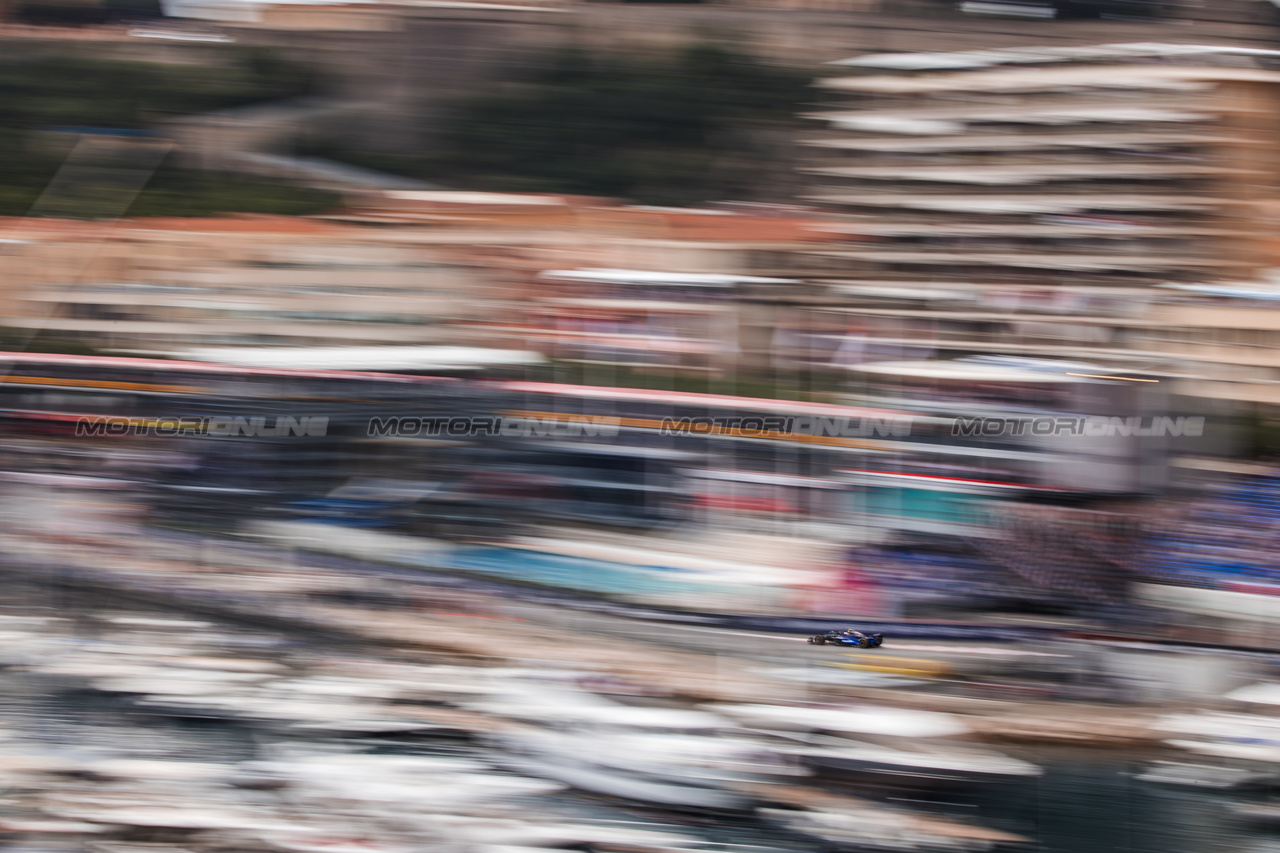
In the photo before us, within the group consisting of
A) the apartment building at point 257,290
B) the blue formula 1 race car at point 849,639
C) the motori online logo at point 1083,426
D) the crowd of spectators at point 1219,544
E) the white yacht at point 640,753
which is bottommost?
the white yacht at point 640,753

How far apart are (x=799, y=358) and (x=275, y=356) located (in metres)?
2.75

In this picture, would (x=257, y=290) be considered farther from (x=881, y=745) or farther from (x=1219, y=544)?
(x=1219, y=544)

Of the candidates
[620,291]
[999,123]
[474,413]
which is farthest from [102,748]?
[999,123]

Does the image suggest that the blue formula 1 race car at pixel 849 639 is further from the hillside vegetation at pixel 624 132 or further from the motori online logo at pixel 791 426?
the hillside vegetation at pixel 624 132

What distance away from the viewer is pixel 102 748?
3873 mm

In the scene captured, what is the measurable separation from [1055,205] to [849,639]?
329cm

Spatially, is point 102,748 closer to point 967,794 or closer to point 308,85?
point 967,794

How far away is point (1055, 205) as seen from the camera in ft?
20.8

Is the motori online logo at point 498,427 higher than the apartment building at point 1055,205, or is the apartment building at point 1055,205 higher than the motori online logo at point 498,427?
the apartment building at point 1055,205

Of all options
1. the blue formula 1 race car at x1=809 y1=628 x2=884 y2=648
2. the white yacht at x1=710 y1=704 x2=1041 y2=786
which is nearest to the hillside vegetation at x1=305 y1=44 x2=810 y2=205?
the blue formula 1 race car at x1=809 y1=628 x2=884 y2=648

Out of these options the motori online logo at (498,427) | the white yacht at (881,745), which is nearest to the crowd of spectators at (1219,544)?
the white yacht at (881,745)

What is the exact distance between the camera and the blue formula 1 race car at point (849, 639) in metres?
4.21

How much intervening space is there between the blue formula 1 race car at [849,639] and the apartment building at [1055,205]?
7.44 feet

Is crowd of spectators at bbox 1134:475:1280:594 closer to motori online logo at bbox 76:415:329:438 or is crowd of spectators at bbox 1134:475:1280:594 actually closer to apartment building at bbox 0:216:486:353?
motori online logo at bbox 76:415:329:438
